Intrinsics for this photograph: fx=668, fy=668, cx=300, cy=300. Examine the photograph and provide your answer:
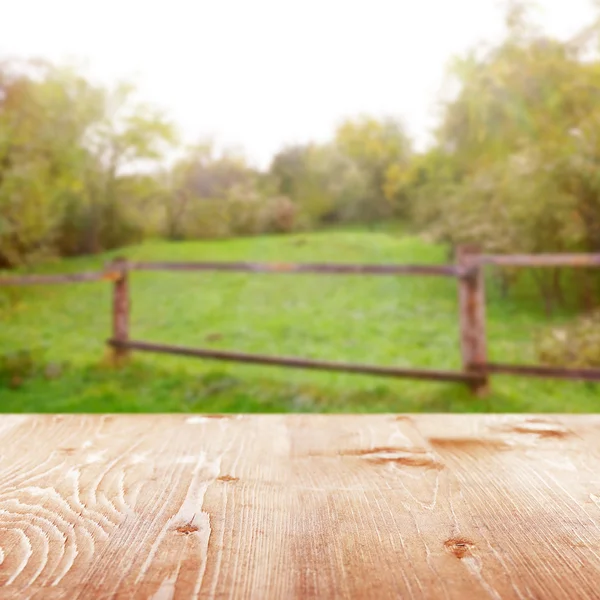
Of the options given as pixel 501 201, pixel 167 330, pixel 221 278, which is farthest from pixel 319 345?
pixel 221 278

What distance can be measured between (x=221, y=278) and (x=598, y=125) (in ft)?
13.6

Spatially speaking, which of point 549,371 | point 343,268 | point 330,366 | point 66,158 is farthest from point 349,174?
point 549,371

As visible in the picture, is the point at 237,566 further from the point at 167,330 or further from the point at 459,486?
the point at 167,330

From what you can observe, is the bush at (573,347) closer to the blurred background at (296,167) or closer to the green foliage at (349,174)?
the blurred background at (296,167)

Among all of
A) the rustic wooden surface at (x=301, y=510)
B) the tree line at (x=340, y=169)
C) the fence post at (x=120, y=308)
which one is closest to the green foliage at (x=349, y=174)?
the tree line at (x=340, y=169)

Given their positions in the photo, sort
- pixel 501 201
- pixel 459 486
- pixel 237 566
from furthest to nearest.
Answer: pixel 501 201, pixel 459 486, pixel 237 566

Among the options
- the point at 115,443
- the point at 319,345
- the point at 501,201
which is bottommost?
the point at 319,345

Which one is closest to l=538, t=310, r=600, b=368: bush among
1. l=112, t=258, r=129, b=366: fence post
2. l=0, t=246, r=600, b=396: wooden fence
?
l=0, t=246, r=600, b=396: wooden fence

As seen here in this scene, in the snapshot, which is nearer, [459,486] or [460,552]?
[460,552]

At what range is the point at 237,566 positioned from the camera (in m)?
0.36

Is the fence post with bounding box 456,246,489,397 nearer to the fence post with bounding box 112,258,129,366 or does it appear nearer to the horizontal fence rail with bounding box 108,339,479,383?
the horizontal fence rail with bounding box 108,339,479,383

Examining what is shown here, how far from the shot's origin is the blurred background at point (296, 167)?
5520 millimetres

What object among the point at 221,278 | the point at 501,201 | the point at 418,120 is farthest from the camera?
the point at 221,278

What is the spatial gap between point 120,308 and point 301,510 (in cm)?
369
